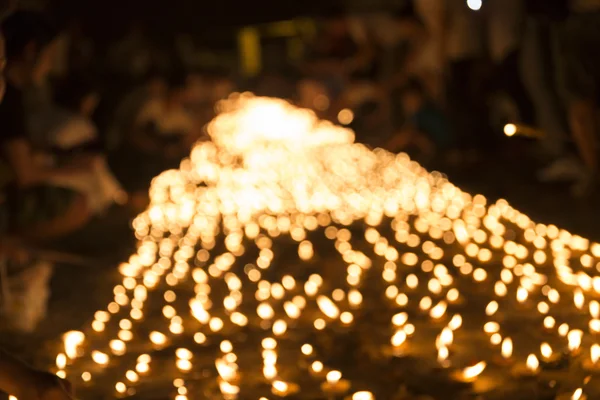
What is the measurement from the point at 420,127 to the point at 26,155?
4.25 meters

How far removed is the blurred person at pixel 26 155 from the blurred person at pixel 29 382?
7.88 feet

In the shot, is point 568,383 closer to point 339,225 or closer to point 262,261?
point 262,261

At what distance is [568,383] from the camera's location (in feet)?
9.41

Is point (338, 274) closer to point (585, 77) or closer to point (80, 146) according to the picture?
point (80, 146)

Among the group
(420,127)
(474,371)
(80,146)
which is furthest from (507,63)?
(474,371)

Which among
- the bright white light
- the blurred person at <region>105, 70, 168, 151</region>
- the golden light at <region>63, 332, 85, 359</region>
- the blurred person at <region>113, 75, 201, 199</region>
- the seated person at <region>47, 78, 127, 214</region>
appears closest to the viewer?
the golden light at <region>63, 332, 85, 359</region>

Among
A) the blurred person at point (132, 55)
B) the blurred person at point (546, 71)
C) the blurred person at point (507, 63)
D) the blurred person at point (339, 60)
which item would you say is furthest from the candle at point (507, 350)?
the blurred person at point (339, 60)

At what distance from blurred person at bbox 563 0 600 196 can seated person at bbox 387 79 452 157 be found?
188 cm

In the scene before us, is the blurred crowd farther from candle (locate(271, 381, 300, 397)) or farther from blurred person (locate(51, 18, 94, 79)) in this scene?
candle (locate(271, 381, 300, 397))

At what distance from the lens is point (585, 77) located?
603 cm

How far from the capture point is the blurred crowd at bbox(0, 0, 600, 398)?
468cm

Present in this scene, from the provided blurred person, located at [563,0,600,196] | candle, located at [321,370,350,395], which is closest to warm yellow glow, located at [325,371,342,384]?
candle, located at [321,370,350,395]

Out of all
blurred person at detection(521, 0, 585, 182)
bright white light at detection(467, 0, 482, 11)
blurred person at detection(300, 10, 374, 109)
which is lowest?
blurred person at detection(521, 0, 585, 182)

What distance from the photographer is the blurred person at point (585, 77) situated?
5.93 m
